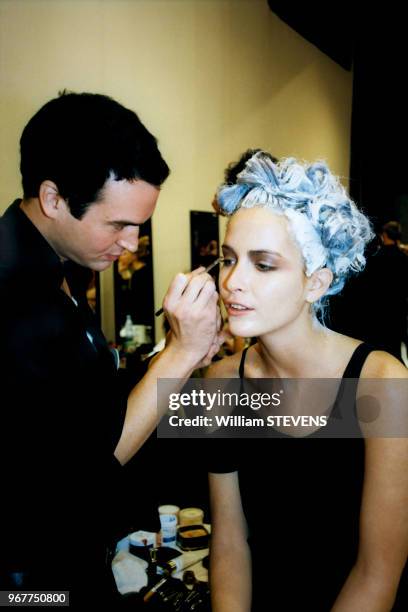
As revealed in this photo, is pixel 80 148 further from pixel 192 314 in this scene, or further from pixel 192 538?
pixel 192 538

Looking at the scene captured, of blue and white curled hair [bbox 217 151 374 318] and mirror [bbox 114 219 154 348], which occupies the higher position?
blue and white curled hair [bbox 217 151 374 318]

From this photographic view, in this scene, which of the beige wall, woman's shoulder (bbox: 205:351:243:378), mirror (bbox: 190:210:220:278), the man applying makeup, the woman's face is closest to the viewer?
the man applying makeup

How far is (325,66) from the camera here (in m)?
5.96

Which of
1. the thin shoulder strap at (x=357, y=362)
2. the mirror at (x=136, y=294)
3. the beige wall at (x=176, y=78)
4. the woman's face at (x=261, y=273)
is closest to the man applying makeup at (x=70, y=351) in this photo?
the woman's face at (x=261, y=273)

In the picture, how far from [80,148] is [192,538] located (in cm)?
117

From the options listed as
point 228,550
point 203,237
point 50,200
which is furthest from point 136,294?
point 228,550

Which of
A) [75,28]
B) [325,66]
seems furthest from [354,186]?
[75,28]

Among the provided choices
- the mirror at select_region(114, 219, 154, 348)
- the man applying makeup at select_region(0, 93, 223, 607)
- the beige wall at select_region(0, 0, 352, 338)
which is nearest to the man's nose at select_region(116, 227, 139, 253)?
the man applying makeup at select_region(0, 93, 223, 607)

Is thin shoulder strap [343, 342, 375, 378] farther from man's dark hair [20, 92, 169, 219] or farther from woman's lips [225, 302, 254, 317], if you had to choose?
man's dark hair [20, 92, 169, 219]

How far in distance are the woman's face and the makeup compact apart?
0.71m

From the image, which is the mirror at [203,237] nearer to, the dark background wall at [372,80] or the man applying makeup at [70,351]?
the dark background wall at [372,80]

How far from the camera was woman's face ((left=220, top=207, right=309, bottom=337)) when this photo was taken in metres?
1.25

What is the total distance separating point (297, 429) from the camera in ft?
4.48

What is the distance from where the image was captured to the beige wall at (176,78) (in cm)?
235
